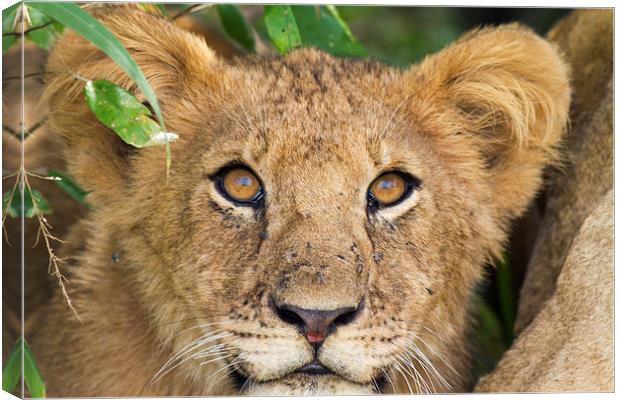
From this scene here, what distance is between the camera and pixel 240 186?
2.98m

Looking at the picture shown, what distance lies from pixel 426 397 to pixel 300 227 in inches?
29.6

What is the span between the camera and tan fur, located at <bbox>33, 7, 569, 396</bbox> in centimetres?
281

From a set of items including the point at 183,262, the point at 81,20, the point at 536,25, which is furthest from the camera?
the point at 536,25

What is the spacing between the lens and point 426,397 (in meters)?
3.25

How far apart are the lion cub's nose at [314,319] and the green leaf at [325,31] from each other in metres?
1.23

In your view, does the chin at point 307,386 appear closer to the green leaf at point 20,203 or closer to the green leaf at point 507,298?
the green leaf at point 20,203

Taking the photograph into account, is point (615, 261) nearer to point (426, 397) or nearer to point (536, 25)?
point (426, 397)

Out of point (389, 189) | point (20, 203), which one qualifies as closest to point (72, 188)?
point (20, 203)

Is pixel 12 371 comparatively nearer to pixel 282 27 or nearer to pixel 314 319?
pixel 314 319

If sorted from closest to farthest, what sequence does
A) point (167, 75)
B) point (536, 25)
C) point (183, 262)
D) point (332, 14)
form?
point (183, 262)
point (167, 75)
point (332, 14)
point (536, 25)

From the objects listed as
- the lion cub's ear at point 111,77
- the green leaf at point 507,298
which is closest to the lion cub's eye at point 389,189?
the lion cub's ear at point 111,77

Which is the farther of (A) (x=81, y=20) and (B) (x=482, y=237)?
(B) (x=482, y=237)

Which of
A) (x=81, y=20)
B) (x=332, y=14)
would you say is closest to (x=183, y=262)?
(x=81, y=20)

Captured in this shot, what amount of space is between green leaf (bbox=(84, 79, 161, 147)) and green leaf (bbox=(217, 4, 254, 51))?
106 cm
